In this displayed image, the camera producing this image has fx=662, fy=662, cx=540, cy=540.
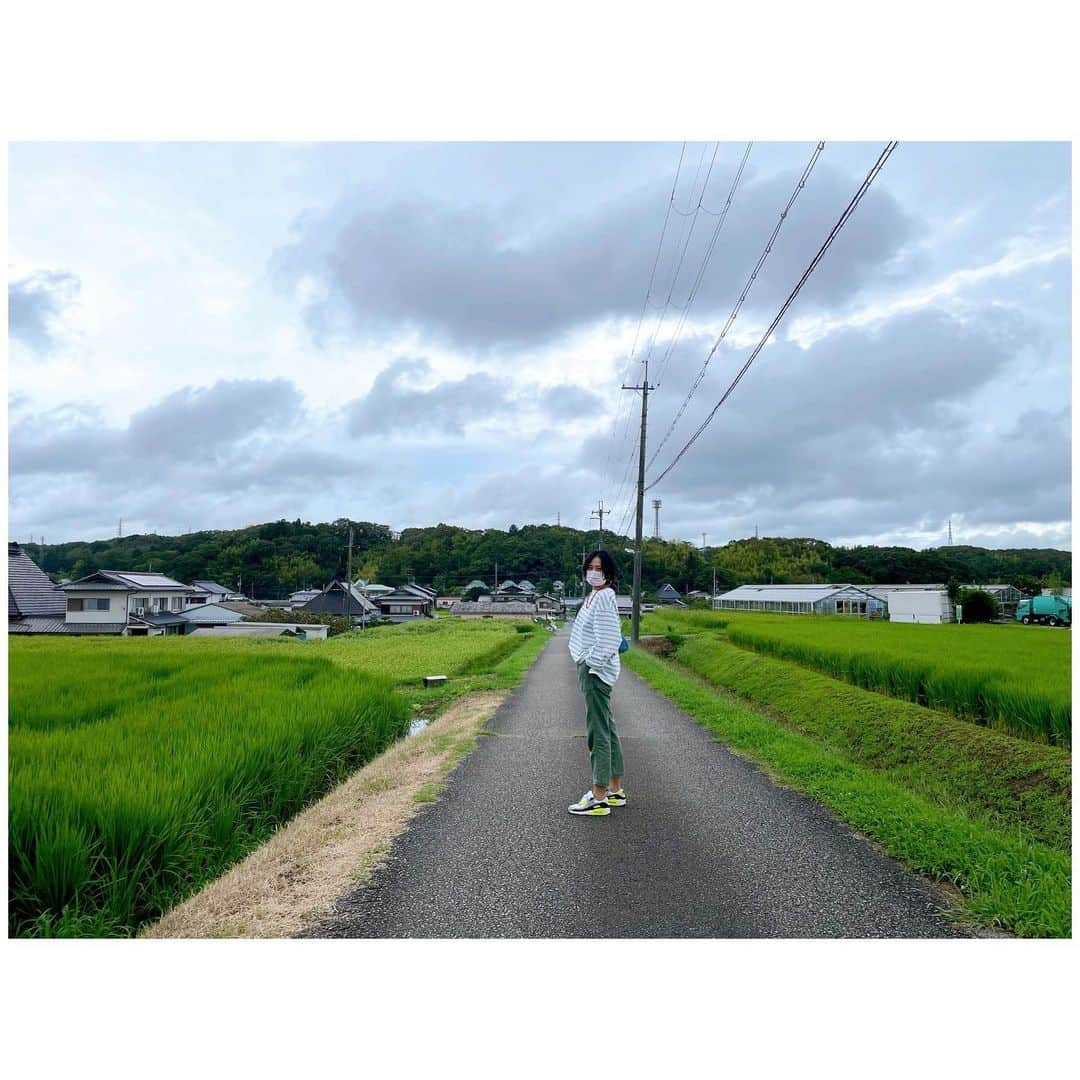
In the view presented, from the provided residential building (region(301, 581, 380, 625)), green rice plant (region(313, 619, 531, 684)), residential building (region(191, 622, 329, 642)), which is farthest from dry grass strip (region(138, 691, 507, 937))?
residential building (region(301, 581, 380, 625))

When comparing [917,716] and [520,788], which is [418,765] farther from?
[917,716]

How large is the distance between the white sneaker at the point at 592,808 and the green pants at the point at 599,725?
13 centimetres

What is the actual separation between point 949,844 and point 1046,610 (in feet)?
121

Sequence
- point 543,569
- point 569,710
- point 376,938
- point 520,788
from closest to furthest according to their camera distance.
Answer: point 376,938 < point 520,788 < point 569,710 < point 543,569

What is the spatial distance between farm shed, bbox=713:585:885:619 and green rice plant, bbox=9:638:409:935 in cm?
4348

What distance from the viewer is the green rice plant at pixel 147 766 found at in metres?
2.89

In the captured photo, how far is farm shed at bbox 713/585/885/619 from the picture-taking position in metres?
45.1

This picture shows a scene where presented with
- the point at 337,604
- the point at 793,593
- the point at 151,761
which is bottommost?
the point at 793,593

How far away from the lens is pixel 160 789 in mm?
3451

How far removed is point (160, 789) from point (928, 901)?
373 centimetres

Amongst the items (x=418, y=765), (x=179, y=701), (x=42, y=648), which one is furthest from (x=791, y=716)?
(x=42, y=648)

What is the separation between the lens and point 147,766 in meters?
3.78

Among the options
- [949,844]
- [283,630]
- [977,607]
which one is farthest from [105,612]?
[977,607]

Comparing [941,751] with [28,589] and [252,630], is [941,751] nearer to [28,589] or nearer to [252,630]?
[28,589]
